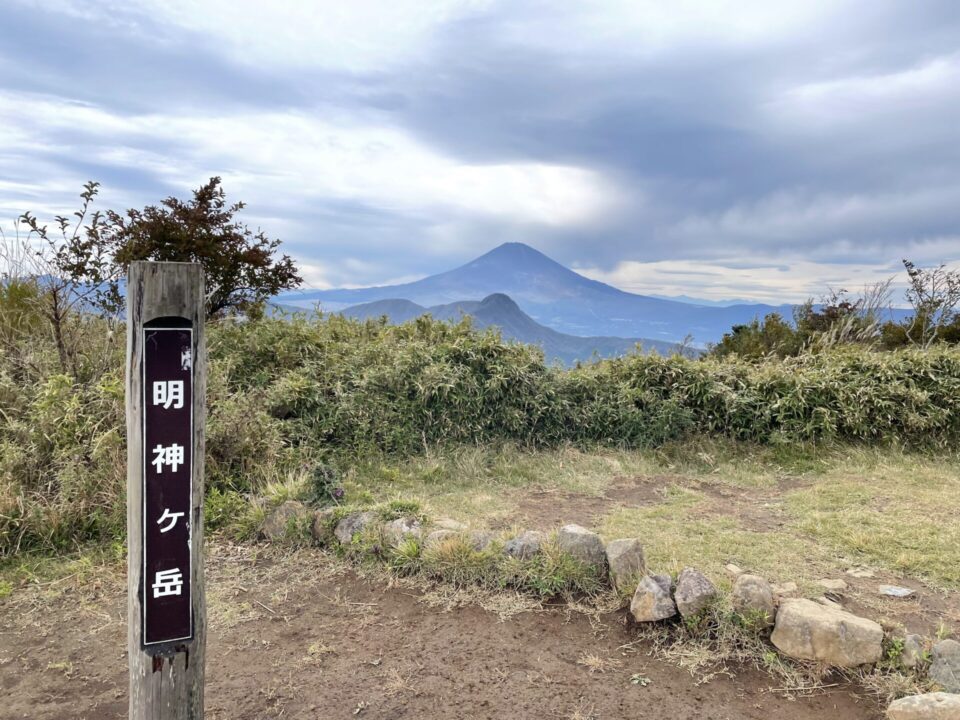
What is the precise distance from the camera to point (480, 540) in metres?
4.34

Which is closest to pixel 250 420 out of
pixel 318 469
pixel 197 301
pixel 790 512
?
pixel 318 469

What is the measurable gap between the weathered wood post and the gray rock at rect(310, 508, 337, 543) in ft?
7.54

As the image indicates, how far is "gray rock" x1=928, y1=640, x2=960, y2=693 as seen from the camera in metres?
2.93

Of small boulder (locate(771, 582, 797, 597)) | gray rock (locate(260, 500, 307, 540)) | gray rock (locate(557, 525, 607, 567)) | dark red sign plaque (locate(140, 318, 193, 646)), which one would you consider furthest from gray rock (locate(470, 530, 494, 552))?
dark red sign plaque (locate(140, 318, 193, 646))

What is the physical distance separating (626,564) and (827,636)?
3.72 feet

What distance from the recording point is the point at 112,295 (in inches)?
308

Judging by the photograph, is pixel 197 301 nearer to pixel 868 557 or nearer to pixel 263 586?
pixel 263 586

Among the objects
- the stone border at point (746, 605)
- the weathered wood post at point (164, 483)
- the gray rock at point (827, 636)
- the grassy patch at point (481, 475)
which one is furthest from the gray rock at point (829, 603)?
the weathered wood post at point (164, 483)

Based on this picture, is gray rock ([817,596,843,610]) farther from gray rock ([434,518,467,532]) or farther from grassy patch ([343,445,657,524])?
grassy patch ([343,445,657,524])

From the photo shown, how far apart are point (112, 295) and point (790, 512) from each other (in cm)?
811

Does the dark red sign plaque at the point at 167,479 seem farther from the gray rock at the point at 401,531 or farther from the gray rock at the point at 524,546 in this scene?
the gray rock at the point at 524,546

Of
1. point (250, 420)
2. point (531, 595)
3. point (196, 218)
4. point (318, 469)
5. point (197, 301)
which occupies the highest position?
point (196, 218)

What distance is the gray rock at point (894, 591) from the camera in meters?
3.85

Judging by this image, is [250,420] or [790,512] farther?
[250,420]
